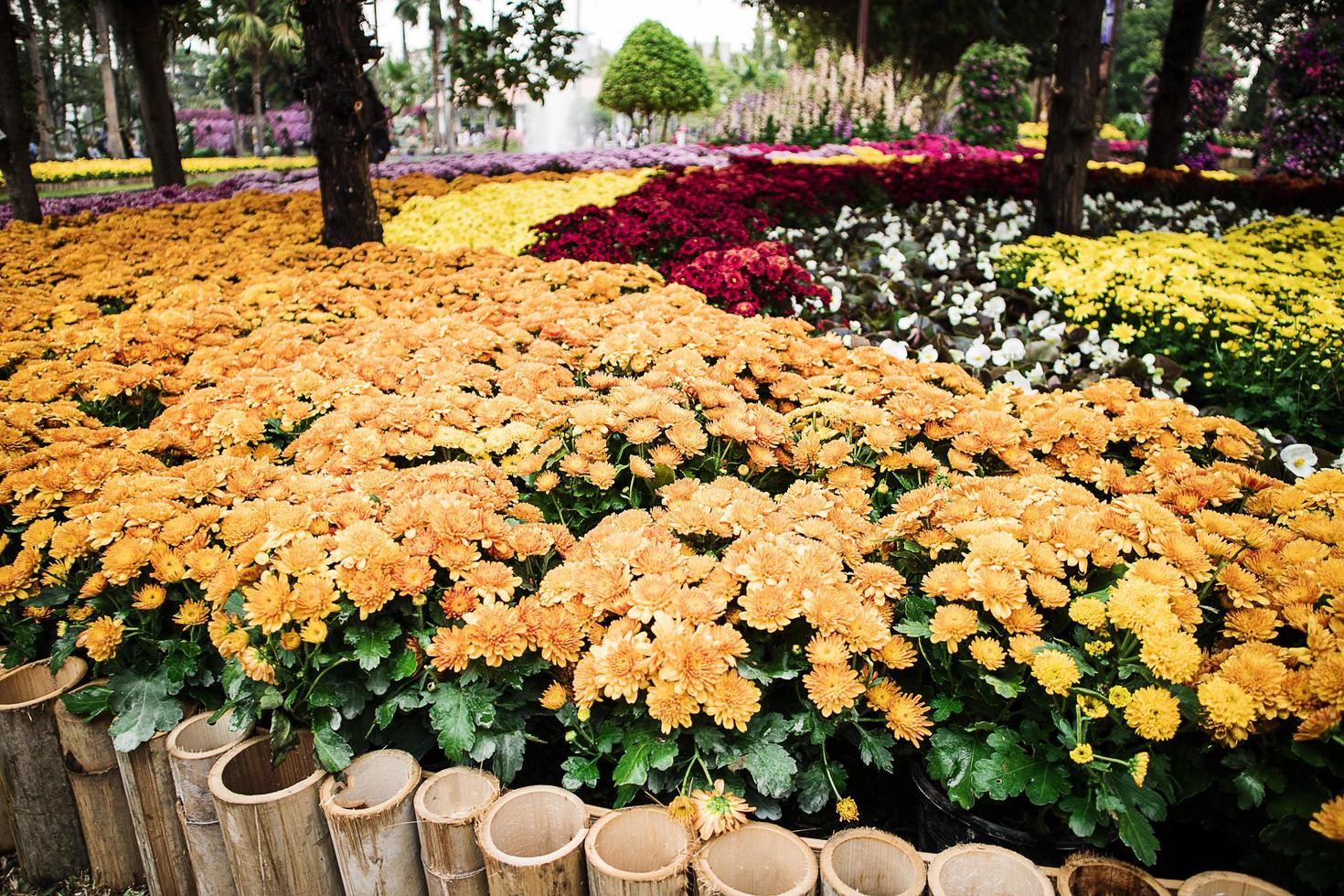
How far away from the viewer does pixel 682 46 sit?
19734 mm

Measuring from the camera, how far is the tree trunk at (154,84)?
7.73 m

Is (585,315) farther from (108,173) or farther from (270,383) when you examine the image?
(108,173)

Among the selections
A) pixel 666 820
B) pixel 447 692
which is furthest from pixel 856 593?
pixel 447 692

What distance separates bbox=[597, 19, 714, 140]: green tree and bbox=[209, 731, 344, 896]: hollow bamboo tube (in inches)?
768

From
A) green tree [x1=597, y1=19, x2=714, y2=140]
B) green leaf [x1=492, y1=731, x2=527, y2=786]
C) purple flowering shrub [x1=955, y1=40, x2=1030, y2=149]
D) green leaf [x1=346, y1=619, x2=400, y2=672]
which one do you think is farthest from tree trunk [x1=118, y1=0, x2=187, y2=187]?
green tree [x1=597, y1=19, x2=714, y2=140]

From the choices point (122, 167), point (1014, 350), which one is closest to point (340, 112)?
point (1014, 350)

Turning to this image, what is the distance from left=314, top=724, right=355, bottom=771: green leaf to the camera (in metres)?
1.44

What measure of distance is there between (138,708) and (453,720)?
75 centimetres

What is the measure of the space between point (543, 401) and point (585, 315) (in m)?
0.90

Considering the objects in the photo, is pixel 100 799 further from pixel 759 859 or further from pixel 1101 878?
pixel 1101 878

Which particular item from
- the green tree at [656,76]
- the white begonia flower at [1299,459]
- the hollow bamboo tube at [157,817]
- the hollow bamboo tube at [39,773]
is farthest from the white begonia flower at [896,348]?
the green tree at [656,76]

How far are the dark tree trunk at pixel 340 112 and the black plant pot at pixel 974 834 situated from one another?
15.6 ft

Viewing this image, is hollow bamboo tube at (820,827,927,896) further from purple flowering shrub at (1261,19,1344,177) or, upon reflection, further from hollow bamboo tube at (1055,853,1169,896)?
purple flowering shrub at (1261,19,1344,177)

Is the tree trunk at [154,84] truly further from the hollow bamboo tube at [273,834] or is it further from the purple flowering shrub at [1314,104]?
the purple flowering shrub at [1314,104]
